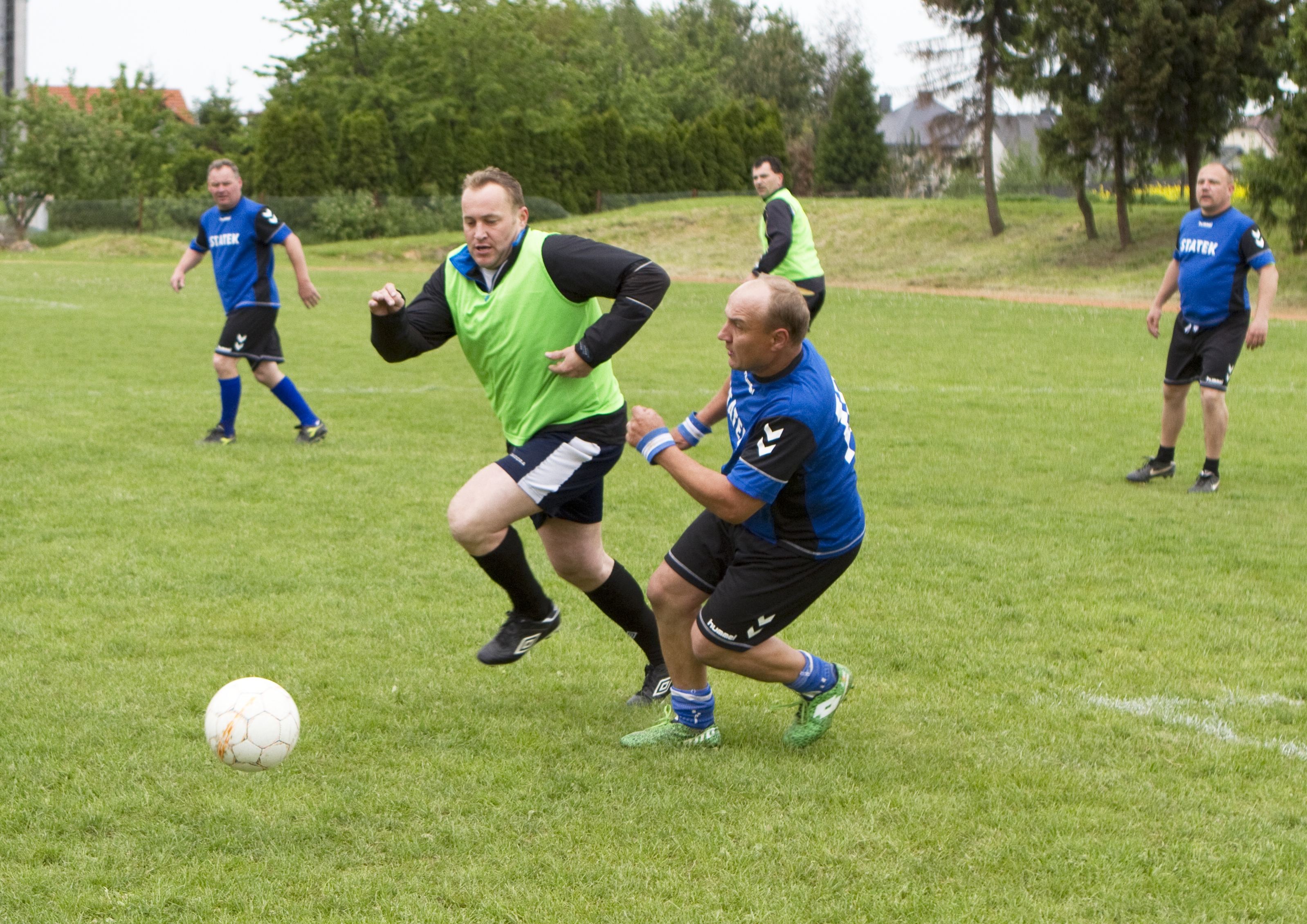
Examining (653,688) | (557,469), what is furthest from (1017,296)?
(557,469)

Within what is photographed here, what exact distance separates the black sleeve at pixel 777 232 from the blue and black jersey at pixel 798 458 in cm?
737

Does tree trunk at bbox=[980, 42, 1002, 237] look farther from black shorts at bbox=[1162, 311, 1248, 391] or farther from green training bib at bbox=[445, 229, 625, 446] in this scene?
green training bib at bbox=[445, 229, 625, 446]

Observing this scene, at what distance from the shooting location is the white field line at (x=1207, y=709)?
441 centimetres

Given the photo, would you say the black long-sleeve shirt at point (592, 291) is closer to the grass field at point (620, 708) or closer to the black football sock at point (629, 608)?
the black football sock at point (629, 608)

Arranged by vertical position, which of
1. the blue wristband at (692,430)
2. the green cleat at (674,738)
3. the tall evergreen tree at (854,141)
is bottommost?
the green cleat at (674,738)

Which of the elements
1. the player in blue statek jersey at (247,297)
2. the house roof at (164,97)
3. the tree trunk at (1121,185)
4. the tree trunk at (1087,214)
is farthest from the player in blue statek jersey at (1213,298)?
the house roof at (164,97)

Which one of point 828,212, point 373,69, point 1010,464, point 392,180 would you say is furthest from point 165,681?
point 373,69

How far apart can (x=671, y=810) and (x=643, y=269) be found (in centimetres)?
189

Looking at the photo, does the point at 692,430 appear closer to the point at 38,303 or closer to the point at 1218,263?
the point at 1218,263

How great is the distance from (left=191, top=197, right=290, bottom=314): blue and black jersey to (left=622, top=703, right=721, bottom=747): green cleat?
6.58 m

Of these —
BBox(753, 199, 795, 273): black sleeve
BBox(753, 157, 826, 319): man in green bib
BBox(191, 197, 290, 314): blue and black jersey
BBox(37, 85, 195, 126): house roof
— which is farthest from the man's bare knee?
BBox(37, 85, 195, 126): house roof

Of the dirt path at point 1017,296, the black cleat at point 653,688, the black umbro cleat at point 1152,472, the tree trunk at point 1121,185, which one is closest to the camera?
the black cleat at point 653,688

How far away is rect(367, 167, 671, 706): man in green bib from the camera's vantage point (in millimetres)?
4555

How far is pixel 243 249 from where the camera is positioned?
10000 mm
